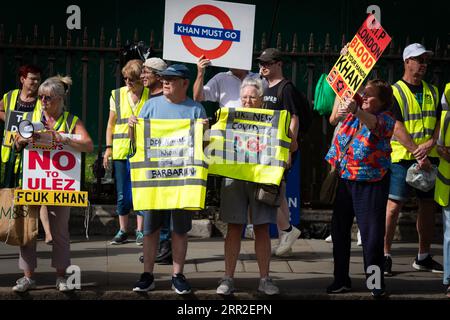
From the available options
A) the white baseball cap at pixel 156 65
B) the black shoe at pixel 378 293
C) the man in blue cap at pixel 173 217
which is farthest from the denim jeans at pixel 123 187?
the black shoe at pixel 378 293

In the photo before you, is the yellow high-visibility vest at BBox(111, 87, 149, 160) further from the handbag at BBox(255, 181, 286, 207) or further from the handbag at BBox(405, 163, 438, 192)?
the handbag at BBox(405, 163, 438, 192)

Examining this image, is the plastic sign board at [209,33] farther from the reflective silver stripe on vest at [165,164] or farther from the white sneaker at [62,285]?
the white sneaker at [62,285]

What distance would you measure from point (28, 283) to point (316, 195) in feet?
14.3

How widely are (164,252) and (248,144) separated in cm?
175

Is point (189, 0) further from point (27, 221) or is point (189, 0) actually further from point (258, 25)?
point (258, 25)

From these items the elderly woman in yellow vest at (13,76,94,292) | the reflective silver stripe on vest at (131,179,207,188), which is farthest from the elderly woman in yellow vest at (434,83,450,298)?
the elderly woman in yellow vest at (13,76,94,292)

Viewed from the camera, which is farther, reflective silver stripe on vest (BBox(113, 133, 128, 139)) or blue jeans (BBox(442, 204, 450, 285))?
reflective silver stripe on vest (BBox(113, 133, 128, 139))

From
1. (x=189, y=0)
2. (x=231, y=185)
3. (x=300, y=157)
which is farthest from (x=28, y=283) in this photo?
(x=300, y=157)

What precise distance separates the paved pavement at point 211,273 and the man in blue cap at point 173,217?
120mm

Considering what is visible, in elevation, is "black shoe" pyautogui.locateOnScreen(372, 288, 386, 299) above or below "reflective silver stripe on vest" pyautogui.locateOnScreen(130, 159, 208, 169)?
below

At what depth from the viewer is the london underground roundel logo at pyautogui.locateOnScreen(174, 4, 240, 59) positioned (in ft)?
30.9

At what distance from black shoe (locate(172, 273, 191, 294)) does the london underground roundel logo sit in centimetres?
206

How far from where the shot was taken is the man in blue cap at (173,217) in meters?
8.49

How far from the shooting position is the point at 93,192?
1202 cm
